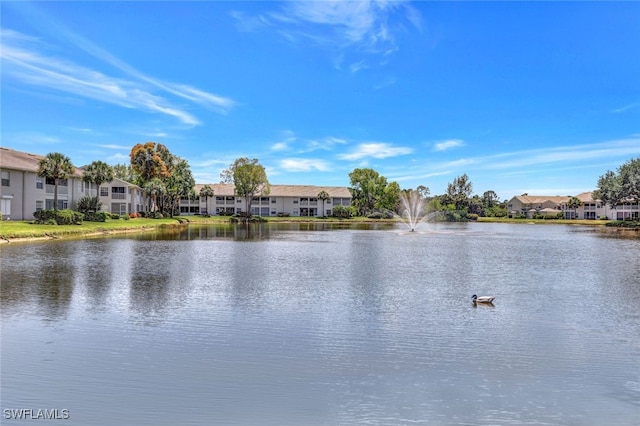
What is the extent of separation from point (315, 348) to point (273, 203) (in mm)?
120031

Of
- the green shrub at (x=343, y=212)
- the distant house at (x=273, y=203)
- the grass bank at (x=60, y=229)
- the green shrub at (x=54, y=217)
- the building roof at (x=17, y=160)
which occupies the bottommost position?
the grass bank at (x=60, y=229)

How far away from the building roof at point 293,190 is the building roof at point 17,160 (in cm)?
5978

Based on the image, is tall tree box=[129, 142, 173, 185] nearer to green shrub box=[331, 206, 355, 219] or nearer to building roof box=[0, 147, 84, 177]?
building roof box=[0, 147, 84, 177]

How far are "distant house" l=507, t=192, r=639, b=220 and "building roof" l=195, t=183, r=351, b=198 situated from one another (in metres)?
60.4

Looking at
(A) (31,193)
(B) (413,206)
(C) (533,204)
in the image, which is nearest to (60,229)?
(A) (31,193)

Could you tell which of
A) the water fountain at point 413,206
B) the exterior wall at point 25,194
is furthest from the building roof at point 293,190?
the exterior wall at point 25,194

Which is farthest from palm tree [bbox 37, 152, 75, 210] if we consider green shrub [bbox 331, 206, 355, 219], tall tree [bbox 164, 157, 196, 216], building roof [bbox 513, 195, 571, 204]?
building roof [bbox 513, 195, 571, 204]

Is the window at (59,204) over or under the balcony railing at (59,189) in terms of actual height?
under

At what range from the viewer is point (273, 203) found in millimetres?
131625

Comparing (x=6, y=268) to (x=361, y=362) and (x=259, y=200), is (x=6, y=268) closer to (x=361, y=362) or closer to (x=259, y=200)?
(x=361, y=362)

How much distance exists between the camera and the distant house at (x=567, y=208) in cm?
13338

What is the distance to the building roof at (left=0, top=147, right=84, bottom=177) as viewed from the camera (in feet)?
189

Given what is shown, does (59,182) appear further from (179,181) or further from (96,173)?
(179,181)

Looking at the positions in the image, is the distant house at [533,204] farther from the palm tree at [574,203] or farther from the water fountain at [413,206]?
the water fountain at [413,206]
